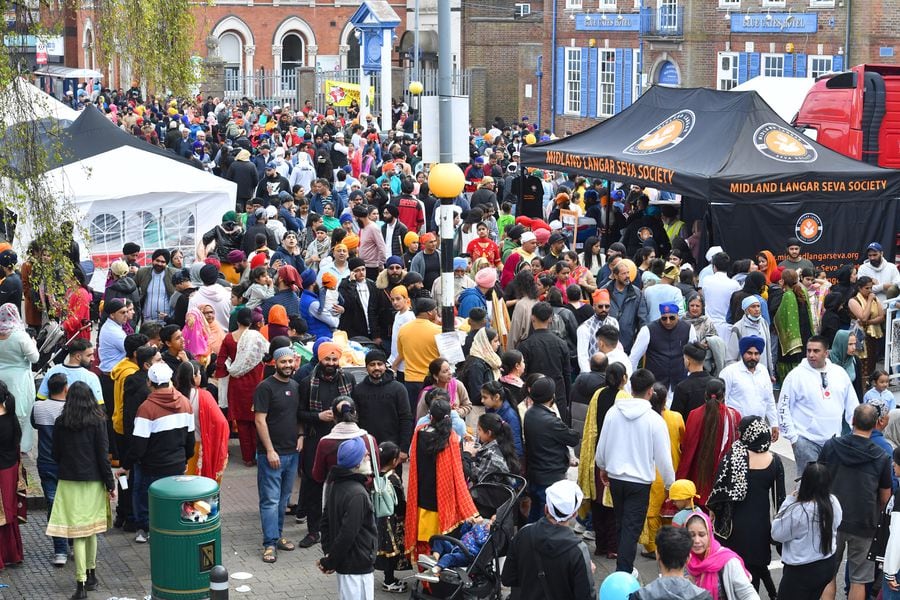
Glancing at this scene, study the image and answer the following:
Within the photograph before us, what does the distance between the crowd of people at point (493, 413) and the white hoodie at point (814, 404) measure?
18mm

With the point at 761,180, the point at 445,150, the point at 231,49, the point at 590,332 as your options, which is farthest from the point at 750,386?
the point at 231,49

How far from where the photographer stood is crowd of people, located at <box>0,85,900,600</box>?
8.26 m

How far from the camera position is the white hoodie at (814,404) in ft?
33.7

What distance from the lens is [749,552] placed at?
28.9 ft

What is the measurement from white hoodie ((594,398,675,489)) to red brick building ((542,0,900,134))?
25.0m

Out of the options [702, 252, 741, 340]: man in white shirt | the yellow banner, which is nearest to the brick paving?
[702, 252, 741, 340]: man in white shirt

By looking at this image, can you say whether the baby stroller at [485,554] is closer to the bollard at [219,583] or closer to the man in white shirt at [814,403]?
the bollard at [219,583]

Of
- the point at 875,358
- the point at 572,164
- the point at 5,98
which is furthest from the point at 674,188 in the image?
the point at 5,98

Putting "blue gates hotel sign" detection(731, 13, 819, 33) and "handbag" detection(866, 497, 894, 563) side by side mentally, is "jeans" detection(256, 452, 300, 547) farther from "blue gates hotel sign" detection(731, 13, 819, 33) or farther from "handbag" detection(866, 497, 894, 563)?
"blue gates hotel sign" detection(731, 13, 819, 33)

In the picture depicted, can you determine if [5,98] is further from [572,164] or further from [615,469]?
[572,164]

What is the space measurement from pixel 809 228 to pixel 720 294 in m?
3.39

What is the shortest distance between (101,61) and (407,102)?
37756 mm

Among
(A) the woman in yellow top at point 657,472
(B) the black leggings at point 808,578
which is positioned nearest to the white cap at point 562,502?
(B) the black leggings at point 808,578

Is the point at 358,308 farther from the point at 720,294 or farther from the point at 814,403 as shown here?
the point at 814,403
